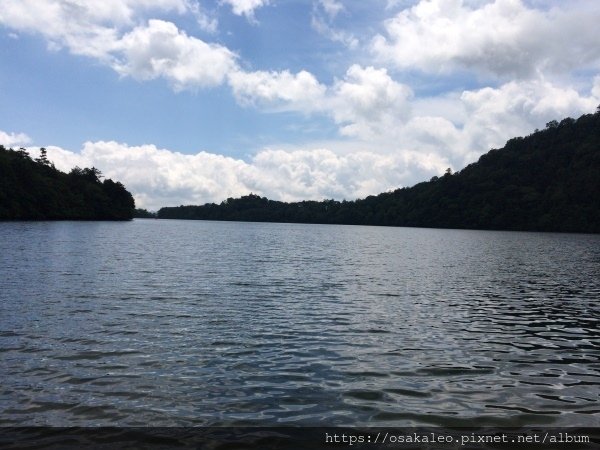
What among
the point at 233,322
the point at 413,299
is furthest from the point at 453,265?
the point at 233,322

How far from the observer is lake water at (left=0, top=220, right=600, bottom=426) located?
11.3 meters

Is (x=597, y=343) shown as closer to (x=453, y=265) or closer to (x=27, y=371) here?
(x=27, y=371)

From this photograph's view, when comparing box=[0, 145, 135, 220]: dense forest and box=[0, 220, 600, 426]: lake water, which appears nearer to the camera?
box=[0, 220, 600, 426]: lake water

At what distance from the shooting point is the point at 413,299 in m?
29.1

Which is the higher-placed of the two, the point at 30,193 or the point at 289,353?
the point at 30,193

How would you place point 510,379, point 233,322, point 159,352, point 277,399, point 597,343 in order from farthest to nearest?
point 233,322
point 597,343
point 159,352
point 510,379
point 277,399

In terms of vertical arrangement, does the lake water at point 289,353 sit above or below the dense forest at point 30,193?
below

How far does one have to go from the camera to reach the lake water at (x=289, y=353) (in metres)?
11.3

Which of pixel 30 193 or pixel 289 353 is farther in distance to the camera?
pixel 30 193

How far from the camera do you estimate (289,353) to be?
16203 mm

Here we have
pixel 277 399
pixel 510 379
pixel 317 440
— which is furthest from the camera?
pixel 510 379

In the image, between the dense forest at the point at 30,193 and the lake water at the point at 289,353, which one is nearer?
the lake water at the point at 289,353

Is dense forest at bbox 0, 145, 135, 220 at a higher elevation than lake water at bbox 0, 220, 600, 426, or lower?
higher

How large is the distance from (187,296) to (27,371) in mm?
14282
